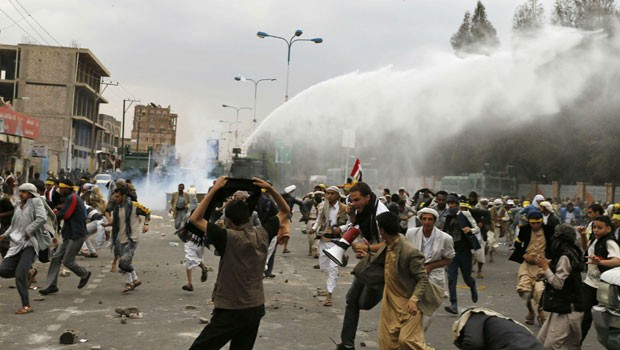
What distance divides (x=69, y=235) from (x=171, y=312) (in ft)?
7.15

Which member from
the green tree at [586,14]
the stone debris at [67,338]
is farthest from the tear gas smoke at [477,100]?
the stone debris at [67,338]

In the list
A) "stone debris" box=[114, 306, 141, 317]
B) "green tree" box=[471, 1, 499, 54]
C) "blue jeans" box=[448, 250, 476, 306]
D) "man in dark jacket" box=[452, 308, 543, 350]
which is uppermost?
"green tree" box=[471, 1, 499, 54]

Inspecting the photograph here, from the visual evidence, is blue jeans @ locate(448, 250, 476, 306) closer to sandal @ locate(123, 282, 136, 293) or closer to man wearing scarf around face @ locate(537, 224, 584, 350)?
man wearing scarf around face @ locate(537, 224, 584, 350)

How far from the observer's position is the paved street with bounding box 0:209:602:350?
714 cm

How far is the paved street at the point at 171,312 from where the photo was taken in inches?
281

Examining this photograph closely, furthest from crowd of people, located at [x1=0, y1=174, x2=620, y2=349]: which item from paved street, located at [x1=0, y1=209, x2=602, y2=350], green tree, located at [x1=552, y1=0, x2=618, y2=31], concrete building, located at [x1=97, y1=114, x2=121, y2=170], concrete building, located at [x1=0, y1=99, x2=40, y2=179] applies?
concrete building, located at [x1=97, y1=114, x2=121, y2=170]

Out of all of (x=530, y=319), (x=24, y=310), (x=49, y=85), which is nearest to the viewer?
(x=24, y=310)

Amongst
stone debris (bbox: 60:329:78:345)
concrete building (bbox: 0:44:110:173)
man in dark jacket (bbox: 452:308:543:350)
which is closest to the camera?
man in dark jacket (bbox: 452:308:543:350)

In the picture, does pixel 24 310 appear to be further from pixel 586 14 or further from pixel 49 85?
pixel 49 85

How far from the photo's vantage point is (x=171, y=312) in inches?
339

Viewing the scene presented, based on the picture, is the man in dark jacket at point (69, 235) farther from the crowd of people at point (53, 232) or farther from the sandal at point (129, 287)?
the sandal at point (129, 287)

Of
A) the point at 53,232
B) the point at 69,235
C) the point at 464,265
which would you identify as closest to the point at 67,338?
the point at 53,232

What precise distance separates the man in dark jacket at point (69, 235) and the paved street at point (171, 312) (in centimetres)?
26

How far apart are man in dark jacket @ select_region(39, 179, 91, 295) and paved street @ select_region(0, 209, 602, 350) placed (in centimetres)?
26
